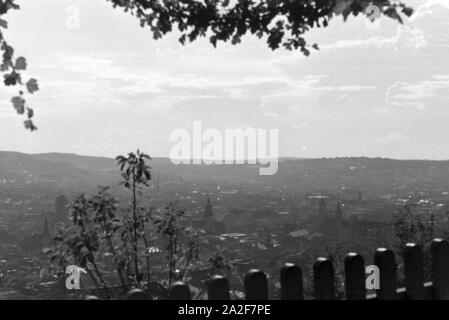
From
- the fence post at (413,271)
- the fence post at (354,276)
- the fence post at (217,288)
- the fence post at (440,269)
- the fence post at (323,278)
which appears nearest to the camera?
the fence post at (217,288)

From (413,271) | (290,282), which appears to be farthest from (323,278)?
(413,271)

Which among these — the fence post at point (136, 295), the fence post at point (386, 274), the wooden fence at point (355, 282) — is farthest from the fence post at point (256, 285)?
the fence post at point (386, 274)

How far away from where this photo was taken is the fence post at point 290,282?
364 centimetres

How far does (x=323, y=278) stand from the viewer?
12.3 feet

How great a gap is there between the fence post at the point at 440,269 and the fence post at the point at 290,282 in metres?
1.46

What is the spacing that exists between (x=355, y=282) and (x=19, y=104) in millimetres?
2574

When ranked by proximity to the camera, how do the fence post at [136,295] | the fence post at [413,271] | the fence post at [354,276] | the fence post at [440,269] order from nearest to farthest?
the fence post at [136,295] → the fence post at [354,276] → the fence post at [413,271] → the fence post at [440,269]

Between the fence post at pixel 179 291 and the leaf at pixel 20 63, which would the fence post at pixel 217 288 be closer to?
the fence post at pixel 179 291

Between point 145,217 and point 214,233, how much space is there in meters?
120

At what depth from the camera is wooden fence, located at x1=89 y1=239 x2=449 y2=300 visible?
3.42m

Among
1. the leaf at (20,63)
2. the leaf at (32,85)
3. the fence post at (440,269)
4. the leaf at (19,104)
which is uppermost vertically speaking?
the leaf at (20,63)

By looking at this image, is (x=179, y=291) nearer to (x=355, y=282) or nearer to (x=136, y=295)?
(x=136, y=295)

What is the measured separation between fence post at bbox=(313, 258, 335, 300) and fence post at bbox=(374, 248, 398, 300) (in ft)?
1.74

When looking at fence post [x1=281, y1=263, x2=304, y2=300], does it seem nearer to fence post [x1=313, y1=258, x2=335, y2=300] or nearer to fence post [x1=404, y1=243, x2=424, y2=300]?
fence post [x1=313, y1=258, x2=335, y2=300]
